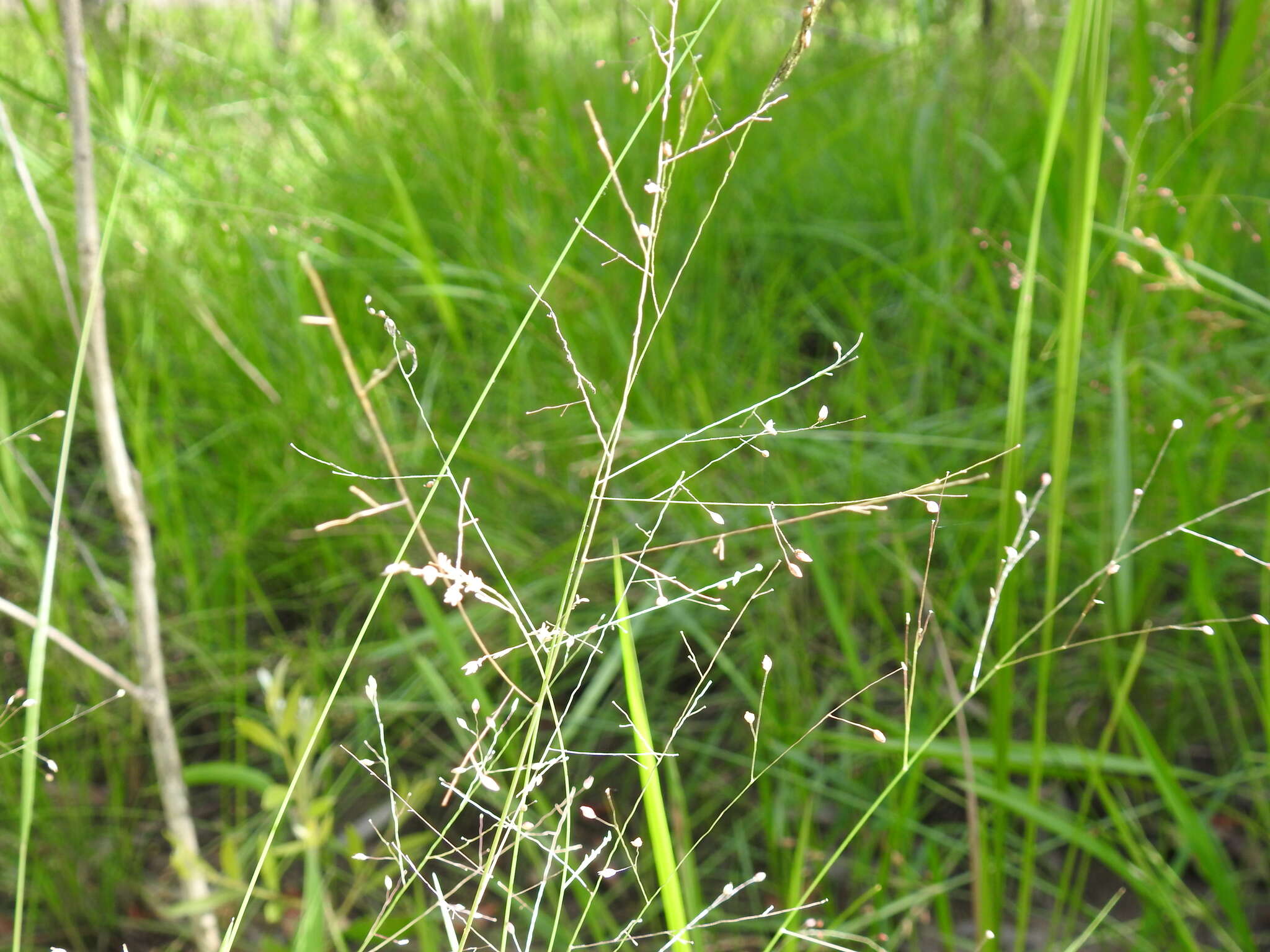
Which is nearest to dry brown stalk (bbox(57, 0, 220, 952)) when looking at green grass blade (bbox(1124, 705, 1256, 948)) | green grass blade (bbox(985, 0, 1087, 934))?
green grass blade (bbox(985, 0, 1087, 934))

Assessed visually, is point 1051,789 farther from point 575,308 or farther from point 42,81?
point 42,81

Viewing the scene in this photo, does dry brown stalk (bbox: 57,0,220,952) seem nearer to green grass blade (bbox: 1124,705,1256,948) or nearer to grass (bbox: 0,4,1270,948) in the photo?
grass (bbox: 0,4,1270,948)

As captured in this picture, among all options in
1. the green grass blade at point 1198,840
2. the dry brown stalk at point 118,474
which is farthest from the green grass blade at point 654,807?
the green grass blade at point 1198,840

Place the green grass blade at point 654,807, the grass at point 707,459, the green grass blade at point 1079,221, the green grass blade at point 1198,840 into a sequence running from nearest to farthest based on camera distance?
1. the green grass blade at point 654,807
2. the green grass blade at point 1079,221
3. the green grass blade at point 1198,840
4. the grass at point 707,459

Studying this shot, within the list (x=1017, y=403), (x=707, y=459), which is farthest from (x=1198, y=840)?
(x=707, y=459)

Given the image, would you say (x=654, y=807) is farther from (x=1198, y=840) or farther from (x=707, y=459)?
(x=707, y=459)

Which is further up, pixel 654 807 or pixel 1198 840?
pixel 654 807

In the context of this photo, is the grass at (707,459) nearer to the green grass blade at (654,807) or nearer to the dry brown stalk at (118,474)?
the dry brown stalk at (118,474)

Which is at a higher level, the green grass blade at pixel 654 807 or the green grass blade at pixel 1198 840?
the green grass blade at pixel 654 807
